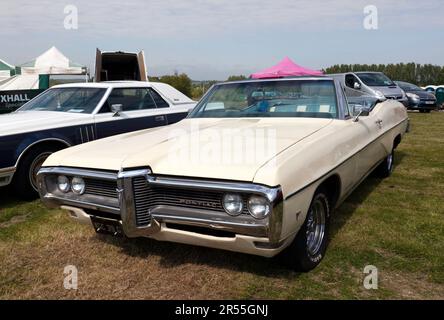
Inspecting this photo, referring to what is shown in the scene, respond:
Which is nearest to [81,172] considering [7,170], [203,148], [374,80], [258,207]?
[203,148]

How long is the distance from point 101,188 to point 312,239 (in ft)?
5.44

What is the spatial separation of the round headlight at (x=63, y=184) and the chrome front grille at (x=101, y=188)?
0.66 feet

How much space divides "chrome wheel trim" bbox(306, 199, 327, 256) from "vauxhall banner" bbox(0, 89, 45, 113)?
27.3 feet

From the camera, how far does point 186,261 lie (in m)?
3.21

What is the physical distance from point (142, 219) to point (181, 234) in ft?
0.93

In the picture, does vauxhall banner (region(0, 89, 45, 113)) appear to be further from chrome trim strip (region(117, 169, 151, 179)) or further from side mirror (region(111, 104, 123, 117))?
chrome trim strip (region(117, 169, 151, 179))

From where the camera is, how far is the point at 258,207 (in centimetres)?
242

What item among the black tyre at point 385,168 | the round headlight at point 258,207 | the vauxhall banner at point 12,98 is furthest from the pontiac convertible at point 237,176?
the vauxhall banner at point 12,98

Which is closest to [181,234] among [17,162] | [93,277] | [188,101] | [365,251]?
[93,277]

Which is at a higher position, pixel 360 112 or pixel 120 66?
pixel 120 66

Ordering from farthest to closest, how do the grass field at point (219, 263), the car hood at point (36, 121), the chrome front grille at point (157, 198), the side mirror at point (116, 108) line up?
1. the side mirror at point (116, 108)
2. the car hood at point (36, 121)
3. the grass field at point (219, 263)
4. the chrome front grille at point (157, 198)

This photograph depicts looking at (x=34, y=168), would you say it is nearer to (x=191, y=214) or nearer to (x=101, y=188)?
(x=101, y=188)

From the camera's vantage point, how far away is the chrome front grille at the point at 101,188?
2898mm

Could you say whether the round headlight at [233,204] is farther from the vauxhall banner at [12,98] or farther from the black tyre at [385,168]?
the vauxhall banner at [12,98]
